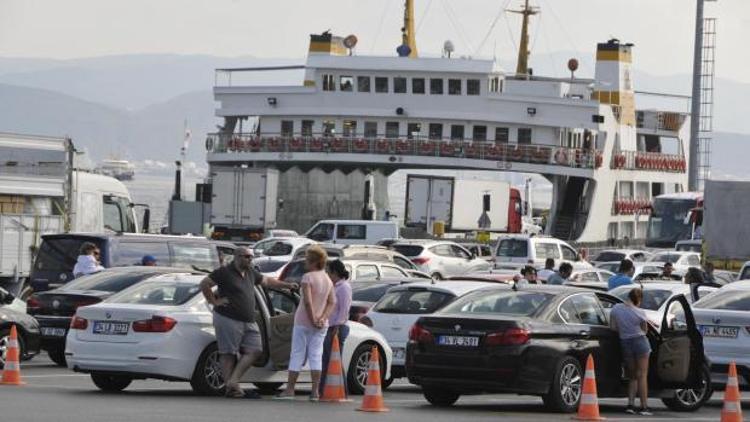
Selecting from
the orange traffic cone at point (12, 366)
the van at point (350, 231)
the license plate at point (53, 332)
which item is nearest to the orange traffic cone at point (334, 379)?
the orange traffic cone at point (12, 366)

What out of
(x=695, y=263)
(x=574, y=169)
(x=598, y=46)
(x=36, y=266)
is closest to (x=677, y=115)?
(x=598, y=46)

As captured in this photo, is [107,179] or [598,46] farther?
[598,46]

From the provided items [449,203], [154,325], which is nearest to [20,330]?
[154,325]

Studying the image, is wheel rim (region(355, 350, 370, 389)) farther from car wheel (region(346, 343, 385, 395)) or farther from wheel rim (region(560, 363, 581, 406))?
wheel rim (region(560, 363, 581, 406))

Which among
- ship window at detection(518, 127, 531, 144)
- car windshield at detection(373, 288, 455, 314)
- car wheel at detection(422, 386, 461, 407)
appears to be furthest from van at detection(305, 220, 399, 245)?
car wheel at detection(422, 386, 461, 407)

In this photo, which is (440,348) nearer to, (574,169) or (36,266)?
(36,266)

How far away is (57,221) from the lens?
32500 millimetres

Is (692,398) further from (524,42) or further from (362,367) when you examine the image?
(524,42)

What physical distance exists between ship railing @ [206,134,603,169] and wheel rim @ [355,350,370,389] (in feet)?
169

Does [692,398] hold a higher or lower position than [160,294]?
lower

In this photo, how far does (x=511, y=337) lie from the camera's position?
17.5 m

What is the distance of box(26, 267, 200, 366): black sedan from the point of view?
2267 centimetres

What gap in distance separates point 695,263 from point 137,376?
31.8 m

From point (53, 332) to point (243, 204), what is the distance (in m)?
39.9
